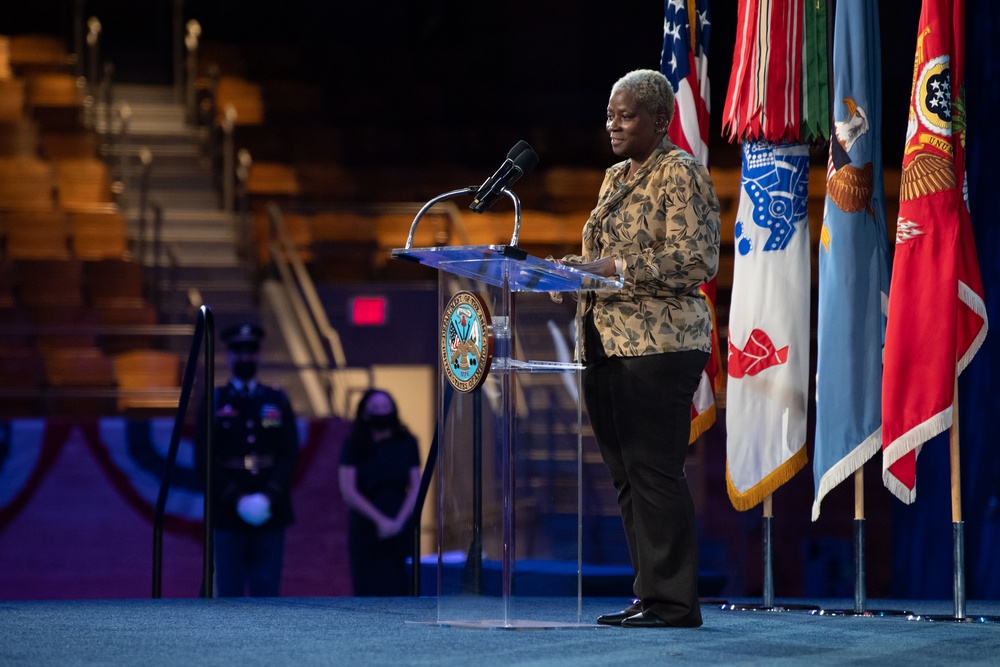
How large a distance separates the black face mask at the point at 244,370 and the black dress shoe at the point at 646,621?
336 cm

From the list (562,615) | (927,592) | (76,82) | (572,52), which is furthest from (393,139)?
(562,615)

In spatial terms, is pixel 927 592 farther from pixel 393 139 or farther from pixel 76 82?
pixel 76 82

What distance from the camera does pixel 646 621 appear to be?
2.86 meters

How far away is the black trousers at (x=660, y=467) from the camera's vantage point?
2.81 m

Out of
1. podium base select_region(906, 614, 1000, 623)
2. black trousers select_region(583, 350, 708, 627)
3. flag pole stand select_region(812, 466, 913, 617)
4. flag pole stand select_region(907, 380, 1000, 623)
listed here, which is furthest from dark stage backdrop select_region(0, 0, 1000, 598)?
black trousers select_region(583, 350, 708, 627)

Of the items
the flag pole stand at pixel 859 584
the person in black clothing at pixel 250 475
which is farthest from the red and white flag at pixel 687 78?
the person in black clothing at pixel 250 475

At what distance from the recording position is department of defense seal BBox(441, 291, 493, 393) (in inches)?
106

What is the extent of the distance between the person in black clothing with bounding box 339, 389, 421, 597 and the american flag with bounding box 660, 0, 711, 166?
2.19 metres

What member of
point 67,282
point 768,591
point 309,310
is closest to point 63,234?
point 67,282

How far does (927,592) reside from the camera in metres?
4.89

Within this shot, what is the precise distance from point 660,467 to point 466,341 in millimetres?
472

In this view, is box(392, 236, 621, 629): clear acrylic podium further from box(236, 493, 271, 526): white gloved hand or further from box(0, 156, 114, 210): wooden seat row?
box(0, 156, 114, 210): wooden seat row

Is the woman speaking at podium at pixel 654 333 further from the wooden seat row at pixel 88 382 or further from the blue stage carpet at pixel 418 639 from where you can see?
the wooden seat row at pixel 88 382

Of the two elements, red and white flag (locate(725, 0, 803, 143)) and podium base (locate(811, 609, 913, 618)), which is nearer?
podium base (locate(811, 609, 913, 618))
